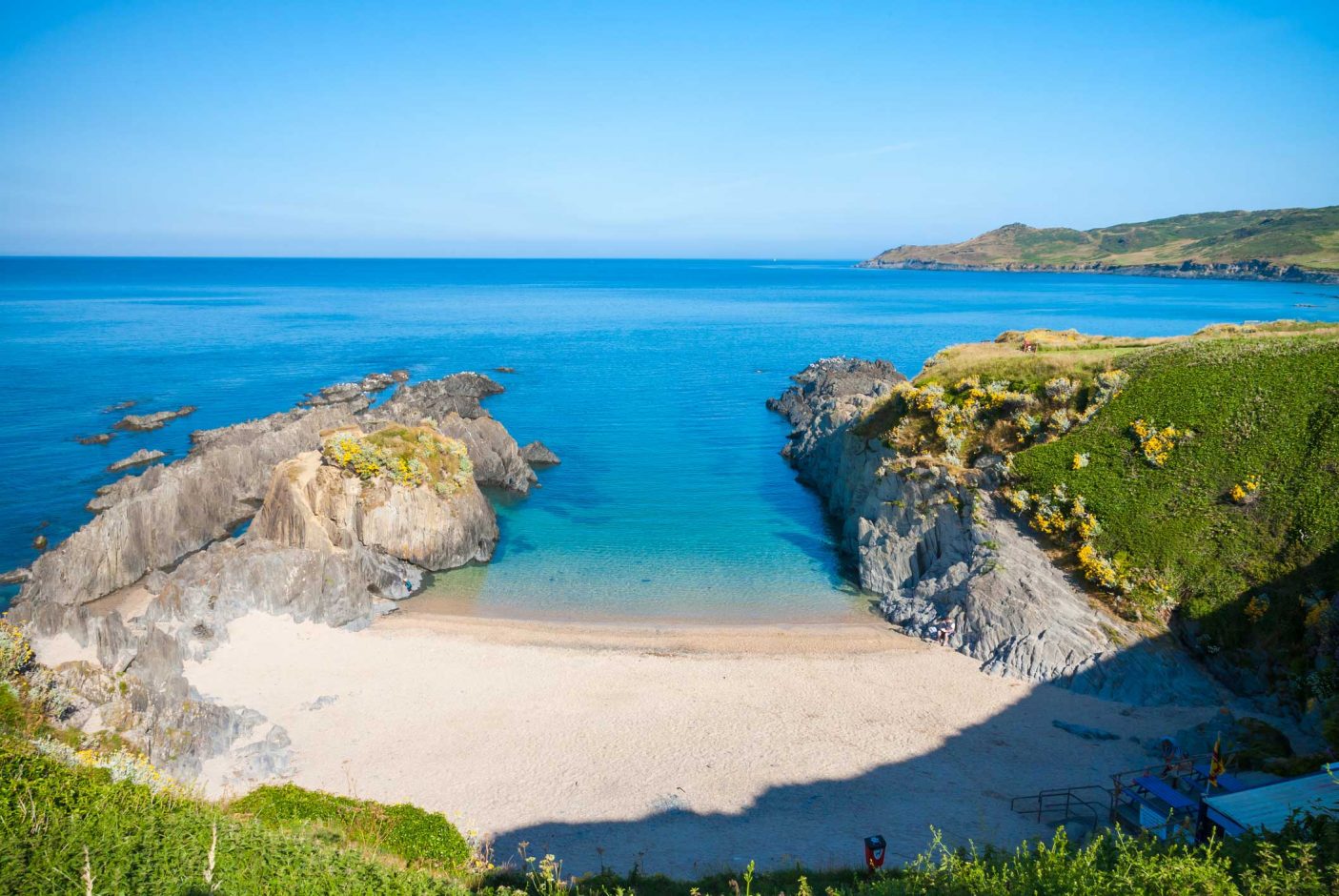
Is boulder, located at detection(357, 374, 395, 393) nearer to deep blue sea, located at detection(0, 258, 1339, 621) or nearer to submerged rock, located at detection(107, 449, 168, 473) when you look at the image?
deep blue sea, located at detection(0, 258, 1339, 621)

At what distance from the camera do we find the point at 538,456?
183 feet

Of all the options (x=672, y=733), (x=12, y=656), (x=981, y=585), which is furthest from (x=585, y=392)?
(x=12, y=656)

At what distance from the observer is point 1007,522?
3281 cm

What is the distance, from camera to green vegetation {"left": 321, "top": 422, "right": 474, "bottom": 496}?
3756cm

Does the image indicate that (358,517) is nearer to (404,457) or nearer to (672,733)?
(404,457)

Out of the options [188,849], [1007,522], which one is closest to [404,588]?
[188,849]

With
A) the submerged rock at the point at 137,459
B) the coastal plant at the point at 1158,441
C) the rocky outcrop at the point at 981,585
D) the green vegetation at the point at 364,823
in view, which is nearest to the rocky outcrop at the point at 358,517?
the green vegetation at the point at 364,823

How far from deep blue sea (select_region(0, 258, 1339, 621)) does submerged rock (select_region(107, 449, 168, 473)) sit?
3.68ft

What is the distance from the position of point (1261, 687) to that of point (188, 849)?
3104cm

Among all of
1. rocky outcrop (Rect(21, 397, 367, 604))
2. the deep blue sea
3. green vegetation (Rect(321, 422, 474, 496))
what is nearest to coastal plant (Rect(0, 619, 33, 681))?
rocky outcrop (Rect(21, 397, 367, 604))

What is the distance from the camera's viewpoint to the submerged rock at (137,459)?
49594mm

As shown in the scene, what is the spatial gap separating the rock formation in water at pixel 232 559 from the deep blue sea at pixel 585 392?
2.80 m

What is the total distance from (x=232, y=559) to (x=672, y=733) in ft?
64.9

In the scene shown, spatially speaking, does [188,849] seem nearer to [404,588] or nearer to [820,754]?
[820,754]
